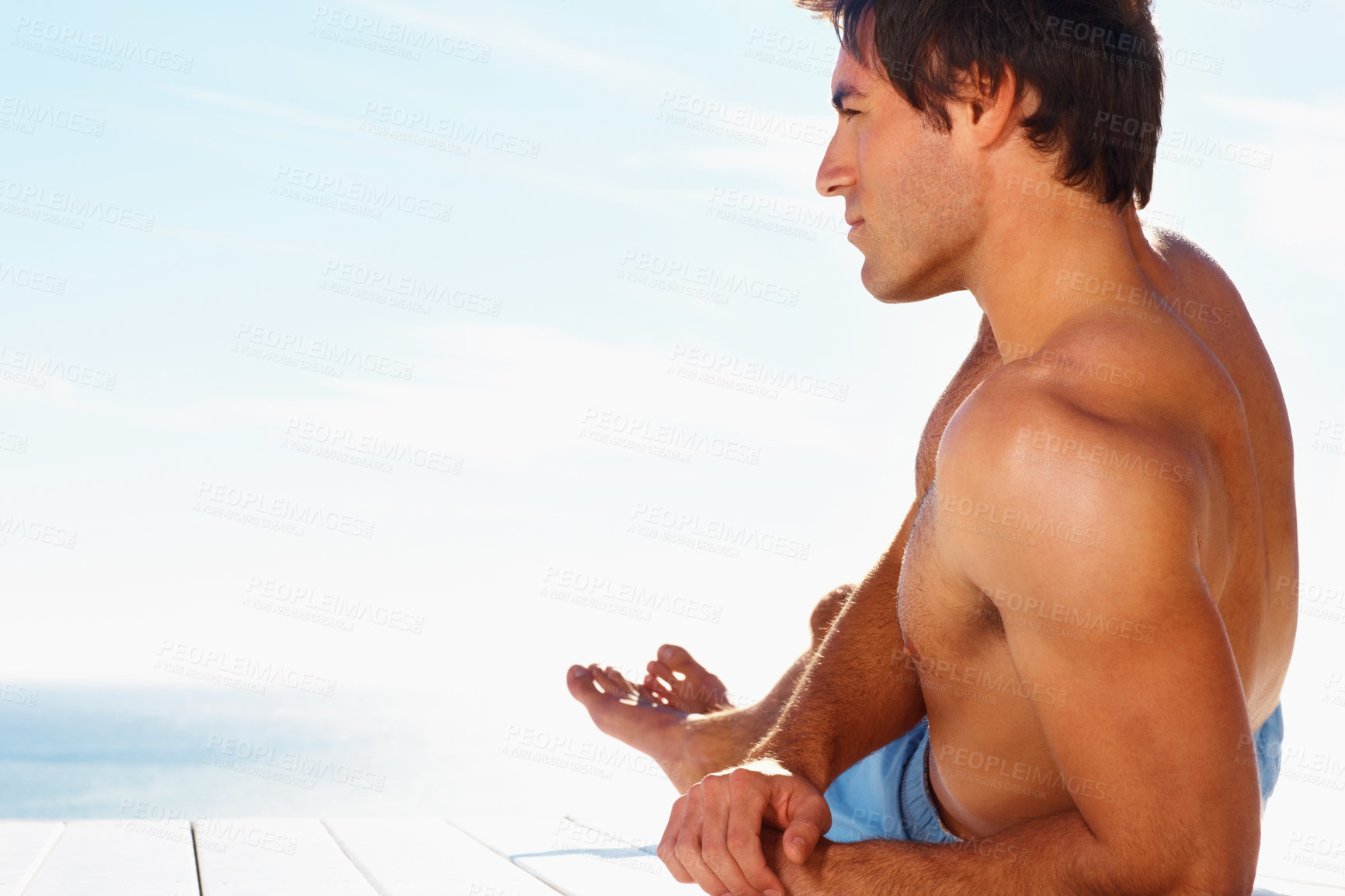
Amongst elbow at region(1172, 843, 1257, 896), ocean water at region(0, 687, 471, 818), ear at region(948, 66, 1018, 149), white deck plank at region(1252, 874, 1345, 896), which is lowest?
white deck plank at region(1252, 874, 1345, 896)

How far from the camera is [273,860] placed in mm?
2002

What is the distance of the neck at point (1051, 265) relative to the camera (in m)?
1.22

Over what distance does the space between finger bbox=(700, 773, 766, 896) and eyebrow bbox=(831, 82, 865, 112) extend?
813 millimetres

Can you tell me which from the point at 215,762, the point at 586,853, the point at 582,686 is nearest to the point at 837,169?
the point at 582,686

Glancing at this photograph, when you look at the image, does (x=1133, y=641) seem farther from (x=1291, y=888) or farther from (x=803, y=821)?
(x=1291, y=888)

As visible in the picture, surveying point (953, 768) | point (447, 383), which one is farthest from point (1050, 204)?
point (447, 383)

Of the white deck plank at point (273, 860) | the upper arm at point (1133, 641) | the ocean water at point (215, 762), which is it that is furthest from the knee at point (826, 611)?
the ocean water at point (215, 762)

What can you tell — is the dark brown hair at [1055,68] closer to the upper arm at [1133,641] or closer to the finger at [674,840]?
the upper arm at [1133,641]

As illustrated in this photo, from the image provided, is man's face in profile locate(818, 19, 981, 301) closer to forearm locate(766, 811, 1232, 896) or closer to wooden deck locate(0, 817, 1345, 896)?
forearm locate(766, 811, 1232, 896)

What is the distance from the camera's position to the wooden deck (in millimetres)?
1801

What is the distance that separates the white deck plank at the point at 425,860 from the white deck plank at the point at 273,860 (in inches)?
1.4

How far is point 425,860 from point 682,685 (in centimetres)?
54

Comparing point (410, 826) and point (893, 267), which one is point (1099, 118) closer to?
point (893, 267)

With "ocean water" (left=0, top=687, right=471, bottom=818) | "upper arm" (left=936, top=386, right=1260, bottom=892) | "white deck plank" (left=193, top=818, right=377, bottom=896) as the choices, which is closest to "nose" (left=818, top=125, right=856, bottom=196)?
"upper arm" (left=936, top=386, right=1260, bottom=892)
